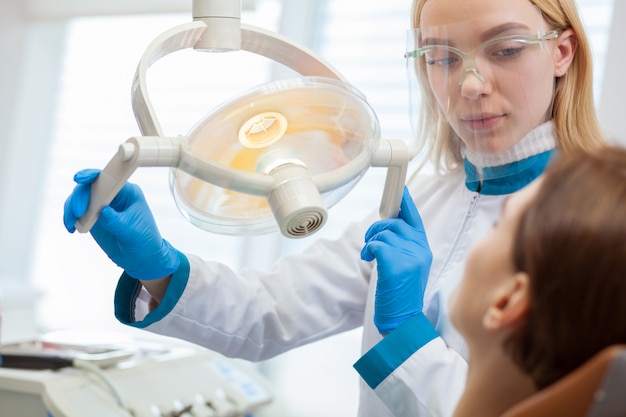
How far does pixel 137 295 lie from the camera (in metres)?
1.45

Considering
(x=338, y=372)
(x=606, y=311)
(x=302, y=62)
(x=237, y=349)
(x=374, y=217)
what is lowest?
(x=338, y=372)

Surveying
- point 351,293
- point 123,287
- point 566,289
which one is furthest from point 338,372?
point 566,289

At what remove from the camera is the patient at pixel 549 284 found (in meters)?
0.79

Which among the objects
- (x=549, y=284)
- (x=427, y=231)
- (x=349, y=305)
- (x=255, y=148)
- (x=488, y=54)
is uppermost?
(x=488, y=54)

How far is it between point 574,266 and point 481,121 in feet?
1.93

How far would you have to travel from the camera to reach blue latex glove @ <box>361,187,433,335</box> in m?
1.30

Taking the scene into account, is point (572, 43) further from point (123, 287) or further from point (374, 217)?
point (123, 287)

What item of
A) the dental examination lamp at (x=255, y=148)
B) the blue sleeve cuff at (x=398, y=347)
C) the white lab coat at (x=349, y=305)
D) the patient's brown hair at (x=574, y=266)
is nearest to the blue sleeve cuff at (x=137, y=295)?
the white lab coat at (x=349, y=305)

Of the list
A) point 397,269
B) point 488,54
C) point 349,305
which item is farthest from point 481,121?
point 349,305

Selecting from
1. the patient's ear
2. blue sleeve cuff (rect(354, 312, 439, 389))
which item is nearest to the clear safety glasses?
blue sleeve cuff (rect(354, 312, 439, 389))

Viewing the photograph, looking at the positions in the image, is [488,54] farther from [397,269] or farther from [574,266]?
[574,266]

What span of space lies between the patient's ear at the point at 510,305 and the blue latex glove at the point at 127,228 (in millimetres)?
609

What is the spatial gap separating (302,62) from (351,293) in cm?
63

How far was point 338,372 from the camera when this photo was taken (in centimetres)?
257
